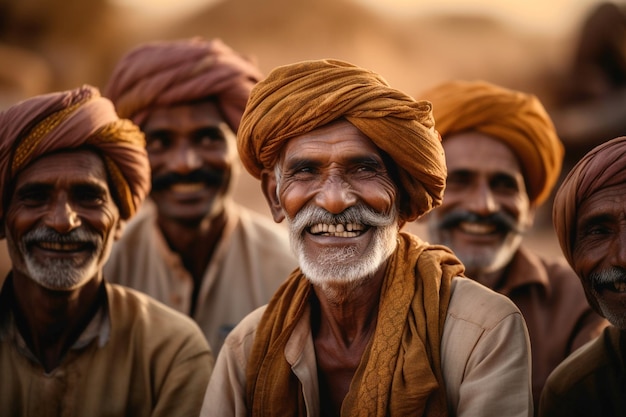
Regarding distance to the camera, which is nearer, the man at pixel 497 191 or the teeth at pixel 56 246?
Result: the teeth at pixel 56 246

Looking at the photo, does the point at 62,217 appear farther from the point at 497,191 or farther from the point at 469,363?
the point at 497,191

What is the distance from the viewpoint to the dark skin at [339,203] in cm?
409

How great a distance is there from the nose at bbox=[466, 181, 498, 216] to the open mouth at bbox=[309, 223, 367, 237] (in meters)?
1.78

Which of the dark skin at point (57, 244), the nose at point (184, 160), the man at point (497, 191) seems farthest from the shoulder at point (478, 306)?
the nose at point (184, 160)

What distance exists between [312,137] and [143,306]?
1.44 m

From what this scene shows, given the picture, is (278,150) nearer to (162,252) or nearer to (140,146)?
(140,146)

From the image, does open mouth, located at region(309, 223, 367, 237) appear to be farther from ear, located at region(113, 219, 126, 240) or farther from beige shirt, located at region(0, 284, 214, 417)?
ear, located at region(113, 219, 126, 240)

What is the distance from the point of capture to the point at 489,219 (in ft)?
18.9

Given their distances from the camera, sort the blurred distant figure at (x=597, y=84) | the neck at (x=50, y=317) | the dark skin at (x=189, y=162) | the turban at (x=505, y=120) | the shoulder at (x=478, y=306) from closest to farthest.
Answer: the shoulder at (x=478, y=306), the neck at (x=50, y=317), the turban at (x=505, y=120), the dark skin at (x=189, y=162), the blurred distant figure at (x=597, y=84)

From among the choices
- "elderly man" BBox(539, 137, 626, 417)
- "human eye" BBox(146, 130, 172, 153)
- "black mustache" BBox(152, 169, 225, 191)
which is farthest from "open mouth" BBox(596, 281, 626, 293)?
"human eye" BBox(146, 130, 172, 153)

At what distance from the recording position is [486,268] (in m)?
5.79

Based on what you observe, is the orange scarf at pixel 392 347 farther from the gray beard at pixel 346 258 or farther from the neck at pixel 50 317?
the neck at pixel 50 317

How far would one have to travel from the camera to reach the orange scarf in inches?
149

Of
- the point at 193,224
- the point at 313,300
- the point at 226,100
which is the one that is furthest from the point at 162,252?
the point at 313,300
